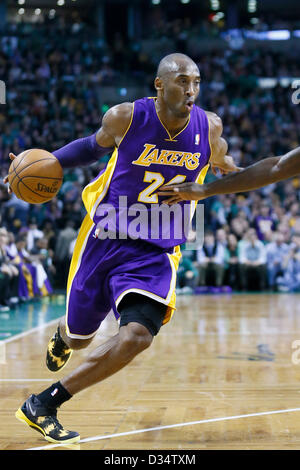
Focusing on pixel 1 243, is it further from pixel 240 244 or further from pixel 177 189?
pixel 177 189

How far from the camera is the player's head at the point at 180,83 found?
12.5ft

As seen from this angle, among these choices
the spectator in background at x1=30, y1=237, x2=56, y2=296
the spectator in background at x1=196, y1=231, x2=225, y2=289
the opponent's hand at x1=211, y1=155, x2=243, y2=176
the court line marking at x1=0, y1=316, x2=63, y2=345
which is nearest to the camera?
the opponent's hand at x1=211, y1=155, x2=243, y2=176

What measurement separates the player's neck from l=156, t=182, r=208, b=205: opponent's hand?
33 centimetres

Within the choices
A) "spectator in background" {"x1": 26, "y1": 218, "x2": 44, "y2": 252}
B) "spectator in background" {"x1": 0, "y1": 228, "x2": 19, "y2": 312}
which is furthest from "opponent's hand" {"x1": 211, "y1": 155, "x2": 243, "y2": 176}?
"spectator in background" {"x1": 26, "y1": 218, "x2": 44, "y2": 252}

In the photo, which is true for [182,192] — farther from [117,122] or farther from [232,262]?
[232,262]

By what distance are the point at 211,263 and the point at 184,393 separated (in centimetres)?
971

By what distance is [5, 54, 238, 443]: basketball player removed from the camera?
12.0 ft

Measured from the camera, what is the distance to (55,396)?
373 centimetres

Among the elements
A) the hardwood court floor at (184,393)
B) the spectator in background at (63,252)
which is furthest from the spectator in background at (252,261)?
the hardwood court floor at (184,393)

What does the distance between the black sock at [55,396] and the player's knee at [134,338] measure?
1.45 ft

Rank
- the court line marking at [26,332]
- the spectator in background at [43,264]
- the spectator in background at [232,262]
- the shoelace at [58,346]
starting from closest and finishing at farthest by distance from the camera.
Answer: the shoelace at [58,346]
the court line marking at [26,332]
the spectator in background at [43,264]
the spectator in background at [232,262]

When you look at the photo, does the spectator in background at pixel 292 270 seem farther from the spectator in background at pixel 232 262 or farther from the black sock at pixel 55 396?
the black sock at pixel 55 396

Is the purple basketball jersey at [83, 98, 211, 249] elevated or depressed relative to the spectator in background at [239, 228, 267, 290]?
elevated

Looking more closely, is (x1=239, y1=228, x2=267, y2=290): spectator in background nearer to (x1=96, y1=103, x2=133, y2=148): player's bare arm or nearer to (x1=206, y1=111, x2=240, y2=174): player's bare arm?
(x1=206, y1=111, x2=240, y2=174): player's bare arm
